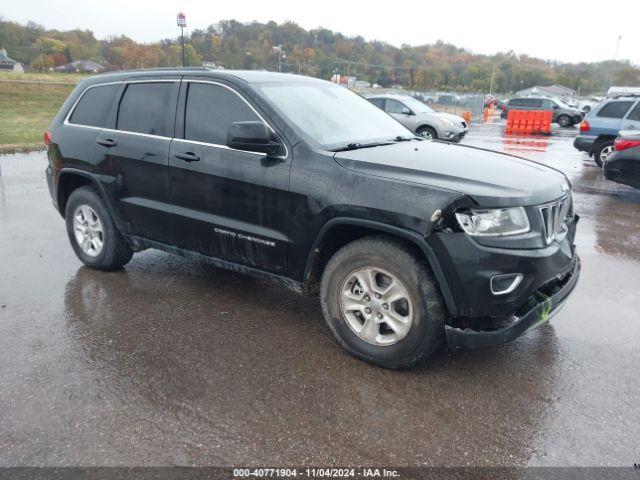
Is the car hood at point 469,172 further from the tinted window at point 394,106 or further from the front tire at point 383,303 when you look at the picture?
the tinted window at point 394,106

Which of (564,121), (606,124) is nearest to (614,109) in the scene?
(606,124)

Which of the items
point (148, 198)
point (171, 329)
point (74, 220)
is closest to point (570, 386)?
point (171, 329)

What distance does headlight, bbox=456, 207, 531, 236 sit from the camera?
3010mm

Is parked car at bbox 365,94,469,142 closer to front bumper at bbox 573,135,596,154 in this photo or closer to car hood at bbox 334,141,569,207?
front bumper at bbox 573,135,596,154

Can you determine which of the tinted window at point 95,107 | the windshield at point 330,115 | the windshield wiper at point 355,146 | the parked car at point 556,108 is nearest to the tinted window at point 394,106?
the windshield at point 330,115

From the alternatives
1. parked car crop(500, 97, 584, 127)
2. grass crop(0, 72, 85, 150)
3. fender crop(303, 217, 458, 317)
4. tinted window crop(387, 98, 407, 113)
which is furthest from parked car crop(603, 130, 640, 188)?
parked car crop(500, 97, 584, 127)

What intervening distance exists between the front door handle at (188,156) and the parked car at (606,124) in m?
10.8

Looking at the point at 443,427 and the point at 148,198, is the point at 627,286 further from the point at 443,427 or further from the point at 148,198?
the point at 148,198

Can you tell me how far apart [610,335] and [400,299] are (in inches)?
71.3

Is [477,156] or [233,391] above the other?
[477,156]

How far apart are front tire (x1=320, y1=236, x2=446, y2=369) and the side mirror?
88 centimetres

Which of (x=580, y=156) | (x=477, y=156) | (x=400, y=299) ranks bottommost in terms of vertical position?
(x=580, y=156)

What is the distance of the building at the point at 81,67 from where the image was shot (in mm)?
104125

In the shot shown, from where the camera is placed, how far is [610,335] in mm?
3918
